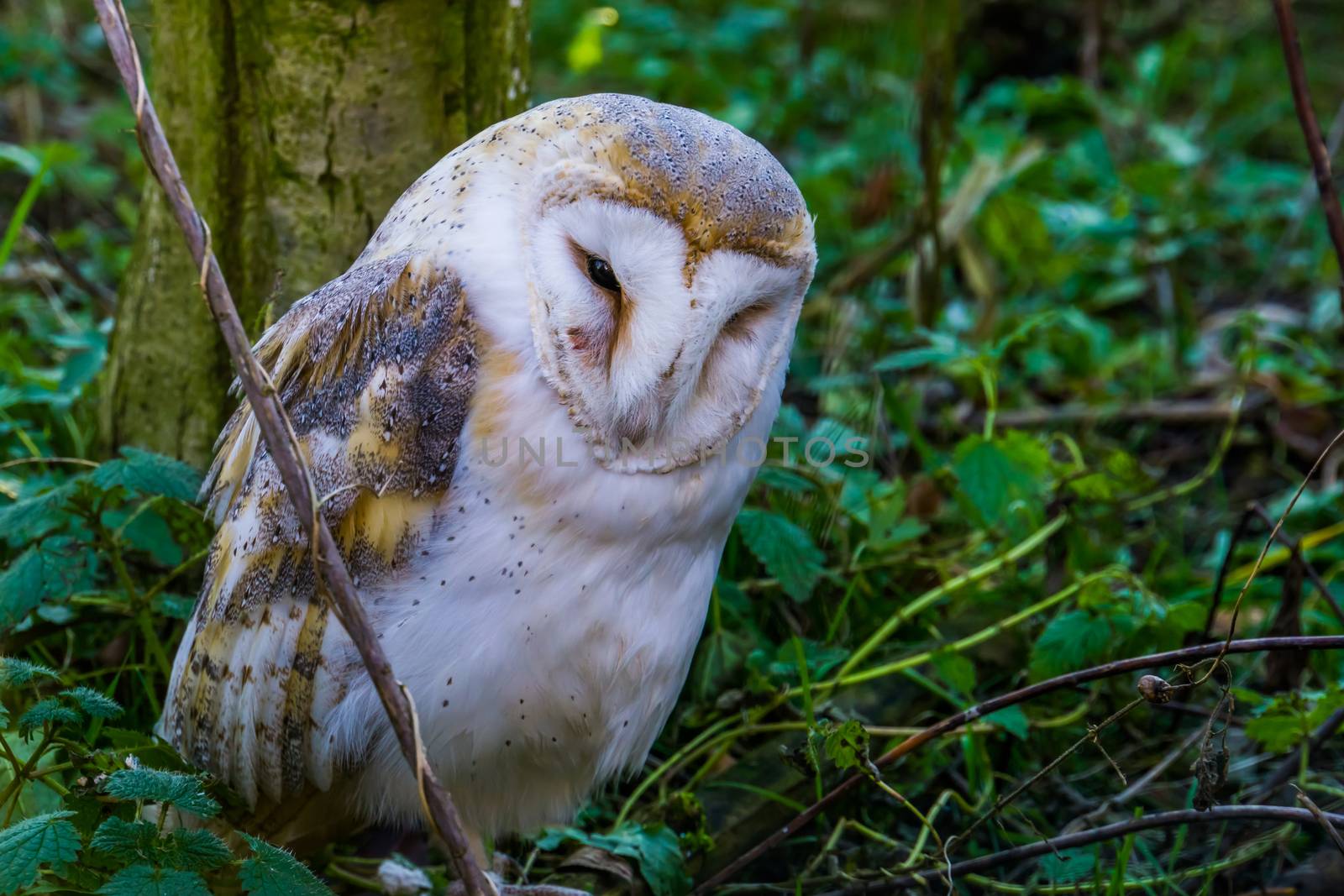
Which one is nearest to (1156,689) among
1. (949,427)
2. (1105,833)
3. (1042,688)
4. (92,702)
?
(1042,688)

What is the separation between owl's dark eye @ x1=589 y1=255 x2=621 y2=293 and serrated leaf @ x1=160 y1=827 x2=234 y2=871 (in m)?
0.88

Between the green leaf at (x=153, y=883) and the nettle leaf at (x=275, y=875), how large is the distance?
0.05 metres

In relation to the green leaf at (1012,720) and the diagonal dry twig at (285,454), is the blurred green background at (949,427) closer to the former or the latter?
the green leaf at (1012,720)

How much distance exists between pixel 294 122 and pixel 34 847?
136 cm

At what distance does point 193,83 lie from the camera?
228cm

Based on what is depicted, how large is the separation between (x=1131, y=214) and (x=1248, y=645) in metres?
3.14

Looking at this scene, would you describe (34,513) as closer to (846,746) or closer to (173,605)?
(173,605)

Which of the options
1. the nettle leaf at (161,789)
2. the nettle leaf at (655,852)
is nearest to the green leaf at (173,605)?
the nettle leaf at (161,789)

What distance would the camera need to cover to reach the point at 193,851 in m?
1.53

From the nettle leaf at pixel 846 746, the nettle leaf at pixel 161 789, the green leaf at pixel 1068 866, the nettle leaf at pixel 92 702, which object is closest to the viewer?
the nettle leaf at pixel 161 789

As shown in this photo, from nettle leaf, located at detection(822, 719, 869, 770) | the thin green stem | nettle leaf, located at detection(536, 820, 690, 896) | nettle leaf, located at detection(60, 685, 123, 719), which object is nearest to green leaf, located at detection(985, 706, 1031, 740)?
the thin green stem

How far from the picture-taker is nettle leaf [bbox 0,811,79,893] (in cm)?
142

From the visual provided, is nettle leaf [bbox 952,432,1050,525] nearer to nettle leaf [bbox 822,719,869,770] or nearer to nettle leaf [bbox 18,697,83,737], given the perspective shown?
nettle leaf [bbox 822,719,869,770]

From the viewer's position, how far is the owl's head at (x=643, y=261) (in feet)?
5.01
